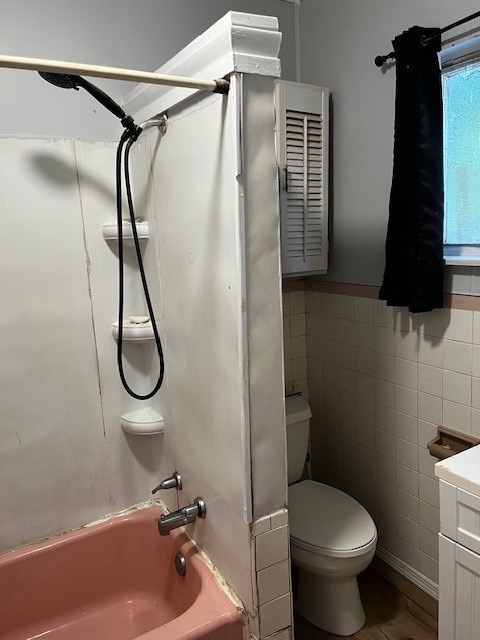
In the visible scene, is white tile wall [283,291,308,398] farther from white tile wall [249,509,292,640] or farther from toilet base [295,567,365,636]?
white tile wall [249,509,292,640]

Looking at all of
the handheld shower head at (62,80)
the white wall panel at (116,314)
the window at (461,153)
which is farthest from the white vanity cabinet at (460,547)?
the handheld shower head at (62,80)

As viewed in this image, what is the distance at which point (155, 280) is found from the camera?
5.82ft

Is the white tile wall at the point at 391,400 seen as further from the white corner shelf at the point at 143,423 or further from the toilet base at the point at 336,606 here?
the white corner shelf at the point at 143,423

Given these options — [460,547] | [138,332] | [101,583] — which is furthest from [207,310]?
[101,583]

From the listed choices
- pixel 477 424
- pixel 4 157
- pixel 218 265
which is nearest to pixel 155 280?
pixel 218 265

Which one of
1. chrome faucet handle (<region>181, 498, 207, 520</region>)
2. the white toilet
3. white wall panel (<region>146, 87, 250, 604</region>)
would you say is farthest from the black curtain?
chrome faucet handle (<region>181, 498, 207, 520</region>)

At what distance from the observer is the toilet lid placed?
1.77 meters

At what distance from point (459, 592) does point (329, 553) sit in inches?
18.9

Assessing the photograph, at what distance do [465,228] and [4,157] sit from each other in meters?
1.63

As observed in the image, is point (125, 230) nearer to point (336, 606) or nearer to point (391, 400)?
point (391, 400)

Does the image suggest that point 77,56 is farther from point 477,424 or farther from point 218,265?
point 477,424

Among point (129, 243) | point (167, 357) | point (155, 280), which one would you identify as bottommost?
point (167, 357)

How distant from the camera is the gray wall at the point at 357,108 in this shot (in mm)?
1830

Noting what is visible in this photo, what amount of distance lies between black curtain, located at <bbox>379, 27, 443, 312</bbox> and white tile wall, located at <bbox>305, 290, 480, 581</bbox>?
178 mm
